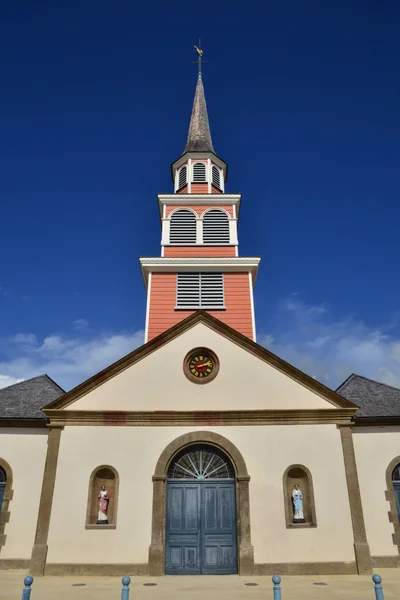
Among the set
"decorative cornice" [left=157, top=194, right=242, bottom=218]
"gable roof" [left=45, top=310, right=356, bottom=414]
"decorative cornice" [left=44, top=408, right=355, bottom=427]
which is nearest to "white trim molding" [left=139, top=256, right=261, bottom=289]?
"decorative cornice" [left=157, top=194, right=242, bottom=218]

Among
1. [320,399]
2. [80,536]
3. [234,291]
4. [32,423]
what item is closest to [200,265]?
[234,291]

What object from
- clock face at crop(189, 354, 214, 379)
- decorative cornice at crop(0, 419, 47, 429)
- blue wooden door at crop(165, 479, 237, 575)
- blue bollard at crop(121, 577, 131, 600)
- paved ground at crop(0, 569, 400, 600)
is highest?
clock face at crop(189, 354, 214, 379)

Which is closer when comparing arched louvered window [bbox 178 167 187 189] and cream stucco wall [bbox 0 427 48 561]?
cream stucco wall [bbox 0 427 48 561]

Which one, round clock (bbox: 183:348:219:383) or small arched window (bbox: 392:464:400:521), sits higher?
round clock (bbox: 183:348:219:383)

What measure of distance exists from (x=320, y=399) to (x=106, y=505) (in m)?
7.88

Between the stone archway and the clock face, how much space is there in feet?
6.91

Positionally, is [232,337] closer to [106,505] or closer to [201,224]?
[106,505]

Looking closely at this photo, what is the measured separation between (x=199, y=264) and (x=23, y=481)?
11.8 metres

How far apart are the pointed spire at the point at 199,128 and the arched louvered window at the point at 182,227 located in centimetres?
507

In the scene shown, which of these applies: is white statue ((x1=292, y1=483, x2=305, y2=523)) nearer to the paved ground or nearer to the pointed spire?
the paved ground

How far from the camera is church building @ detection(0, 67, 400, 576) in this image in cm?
1333

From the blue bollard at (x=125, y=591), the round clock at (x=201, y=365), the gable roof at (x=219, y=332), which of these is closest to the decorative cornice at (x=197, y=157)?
the gable roof at (x=219, y=332)

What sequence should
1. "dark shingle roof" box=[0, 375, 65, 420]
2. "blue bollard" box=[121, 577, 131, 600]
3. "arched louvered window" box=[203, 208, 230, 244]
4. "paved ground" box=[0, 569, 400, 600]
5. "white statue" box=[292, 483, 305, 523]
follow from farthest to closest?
"arched louvered window" box=[203, 208, 230, 244] → "dark shingle roof" box=[0, 375, 65, 420] → "white statue" box=[292, 483, 305, 523] → "paved ground" box=[0, 569, 400, 600] → "blue bollard" box=[121, 577, 131, 600]

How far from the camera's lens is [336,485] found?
14031mm
